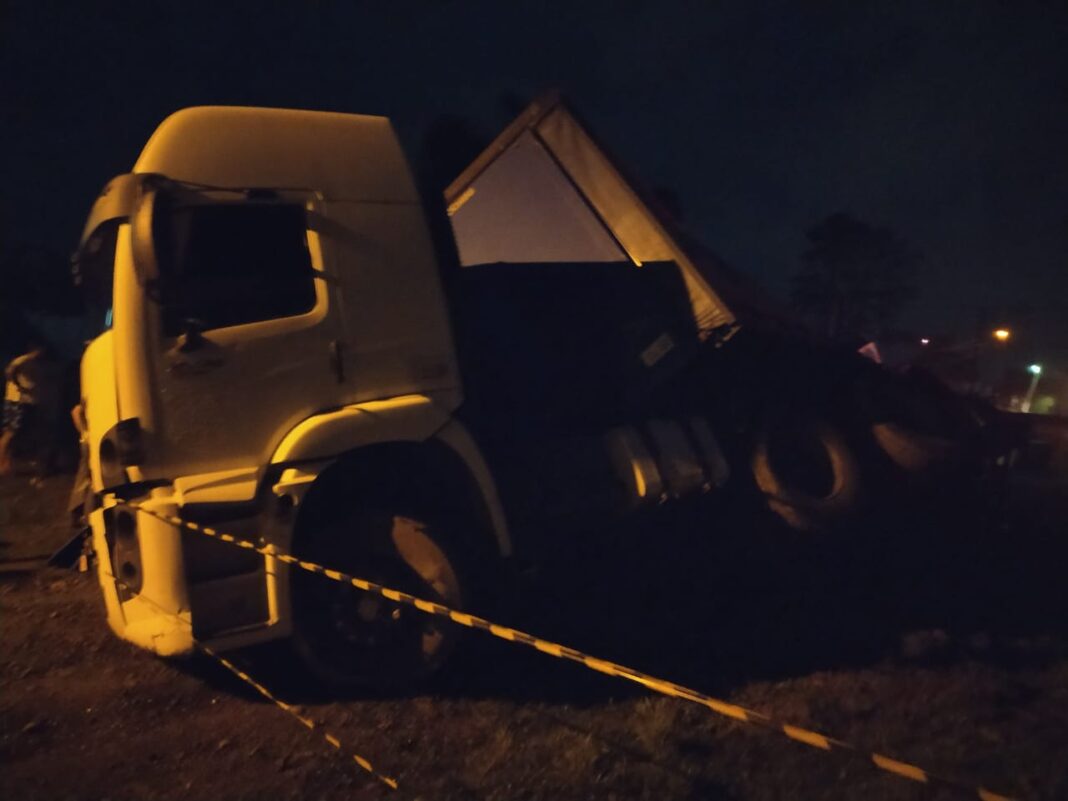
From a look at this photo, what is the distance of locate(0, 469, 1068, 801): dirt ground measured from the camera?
11.6 feet

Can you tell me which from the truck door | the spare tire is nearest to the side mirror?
the truck door

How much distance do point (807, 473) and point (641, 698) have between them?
3.14 meters

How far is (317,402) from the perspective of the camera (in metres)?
4.14

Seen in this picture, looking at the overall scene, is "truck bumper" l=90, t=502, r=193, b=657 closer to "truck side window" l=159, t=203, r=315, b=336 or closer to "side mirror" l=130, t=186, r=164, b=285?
"truck side window" l=159, t=203, r=315, b=336

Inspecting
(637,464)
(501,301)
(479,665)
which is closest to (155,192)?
(501,301)

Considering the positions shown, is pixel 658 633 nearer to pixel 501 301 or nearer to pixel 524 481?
pixel 524 481

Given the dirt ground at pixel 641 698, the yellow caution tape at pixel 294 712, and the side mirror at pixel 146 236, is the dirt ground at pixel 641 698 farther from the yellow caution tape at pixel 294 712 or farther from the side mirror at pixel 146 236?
the side mirror at pixel 146 236

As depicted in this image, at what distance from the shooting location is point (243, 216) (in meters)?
4.10

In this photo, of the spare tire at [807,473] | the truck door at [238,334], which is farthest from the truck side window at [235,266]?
the spare tire at [807,473]

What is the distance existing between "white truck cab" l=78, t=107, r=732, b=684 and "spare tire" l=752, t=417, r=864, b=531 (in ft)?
8.46

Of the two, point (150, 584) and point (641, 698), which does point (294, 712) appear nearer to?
point (150, 584)

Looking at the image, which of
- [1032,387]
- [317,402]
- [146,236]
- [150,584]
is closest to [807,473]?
[317,402]

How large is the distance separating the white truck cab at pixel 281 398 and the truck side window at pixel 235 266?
1 centimetres

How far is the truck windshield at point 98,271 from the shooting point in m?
4.11
